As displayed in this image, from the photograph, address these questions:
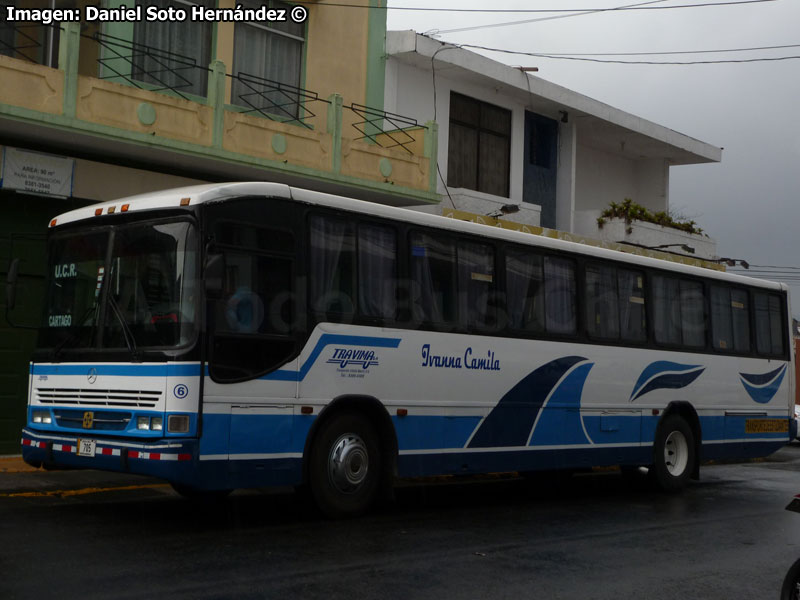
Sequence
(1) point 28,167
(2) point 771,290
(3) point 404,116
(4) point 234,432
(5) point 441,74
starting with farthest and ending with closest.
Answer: (5) point 441,74 → (3) point 404,116 → (2) point 771,290 → (1) point 28,167 → (4) point 234,432

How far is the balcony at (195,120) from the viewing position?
1418 centimetres

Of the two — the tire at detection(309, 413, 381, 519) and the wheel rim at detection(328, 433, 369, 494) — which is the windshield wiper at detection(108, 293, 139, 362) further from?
the wheel rim at detection(328, 433, 369, 494)

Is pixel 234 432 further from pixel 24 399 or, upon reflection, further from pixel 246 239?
pixel 24 399

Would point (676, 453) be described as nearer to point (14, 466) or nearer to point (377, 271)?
point (377, 271)

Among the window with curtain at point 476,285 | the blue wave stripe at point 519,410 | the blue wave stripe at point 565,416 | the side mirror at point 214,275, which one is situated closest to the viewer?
the side mirror at point 214,275

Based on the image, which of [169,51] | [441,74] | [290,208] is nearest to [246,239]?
[290,208]

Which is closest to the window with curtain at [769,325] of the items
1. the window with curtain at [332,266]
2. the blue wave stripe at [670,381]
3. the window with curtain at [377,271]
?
the blue wave stripe at [670,381]

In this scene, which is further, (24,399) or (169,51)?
(169,51)

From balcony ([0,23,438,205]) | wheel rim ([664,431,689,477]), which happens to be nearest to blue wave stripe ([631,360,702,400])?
wheel rim ([664,431,689,477])

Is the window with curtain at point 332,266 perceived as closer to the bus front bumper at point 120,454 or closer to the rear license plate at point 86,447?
the bus front bumper at point 120,454

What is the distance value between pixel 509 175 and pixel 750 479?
9.90 m

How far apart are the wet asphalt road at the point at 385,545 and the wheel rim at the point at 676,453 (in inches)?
46.5

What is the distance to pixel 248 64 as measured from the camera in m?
18.0

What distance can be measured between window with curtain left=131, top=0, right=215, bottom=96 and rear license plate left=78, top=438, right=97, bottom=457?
787 centimetres
